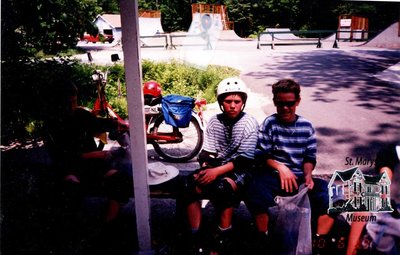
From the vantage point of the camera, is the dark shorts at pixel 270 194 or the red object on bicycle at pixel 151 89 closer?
the dark shorts at pixel 270 194

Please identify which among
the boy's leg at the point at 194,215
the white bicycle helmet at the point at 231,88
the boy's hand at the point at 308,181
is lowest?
the boy's leg at the point at 194,215

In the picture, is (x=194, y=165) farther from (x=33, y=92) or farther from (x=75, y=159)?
(x=33, y=92)

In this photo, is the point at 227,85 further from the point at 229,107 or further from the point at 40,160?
the point at 40,160

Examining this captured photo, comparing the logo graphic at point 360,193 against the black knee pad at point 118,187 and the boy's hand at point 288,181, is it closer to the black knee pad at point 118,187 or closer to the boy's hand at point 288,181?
the boy's hand at point 288,181

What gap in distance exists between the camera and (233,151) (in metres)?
2.74

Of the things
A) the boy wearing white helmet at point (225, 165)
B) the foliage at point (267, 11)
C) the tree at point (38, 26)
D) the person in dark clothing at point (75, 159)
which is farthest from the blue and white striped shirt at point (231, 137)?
the tree at point (38, 26)

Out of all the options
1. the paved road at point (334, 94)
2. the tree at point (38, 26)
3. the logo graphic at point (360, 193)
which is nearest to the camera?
the logo graphic at point (360, 193)

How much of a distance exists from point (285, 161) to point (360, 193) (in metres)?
0.60

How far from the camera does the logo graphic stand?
7.59 ft

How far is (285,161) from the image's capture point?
8.64 feet

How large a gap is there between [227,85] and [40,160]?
370cm

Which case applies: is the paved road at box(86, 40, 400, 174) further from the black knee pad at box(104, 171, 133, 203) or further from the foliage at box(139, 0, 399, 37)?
the black knee pad at box(104, 171, 133, 203)

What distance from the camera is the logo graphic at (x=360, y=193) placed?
231 centimetres

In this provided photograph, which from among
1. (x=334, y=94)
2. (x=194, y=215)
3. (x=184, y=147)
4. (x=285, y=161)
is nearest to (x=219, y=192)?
(x=194, y=215)
